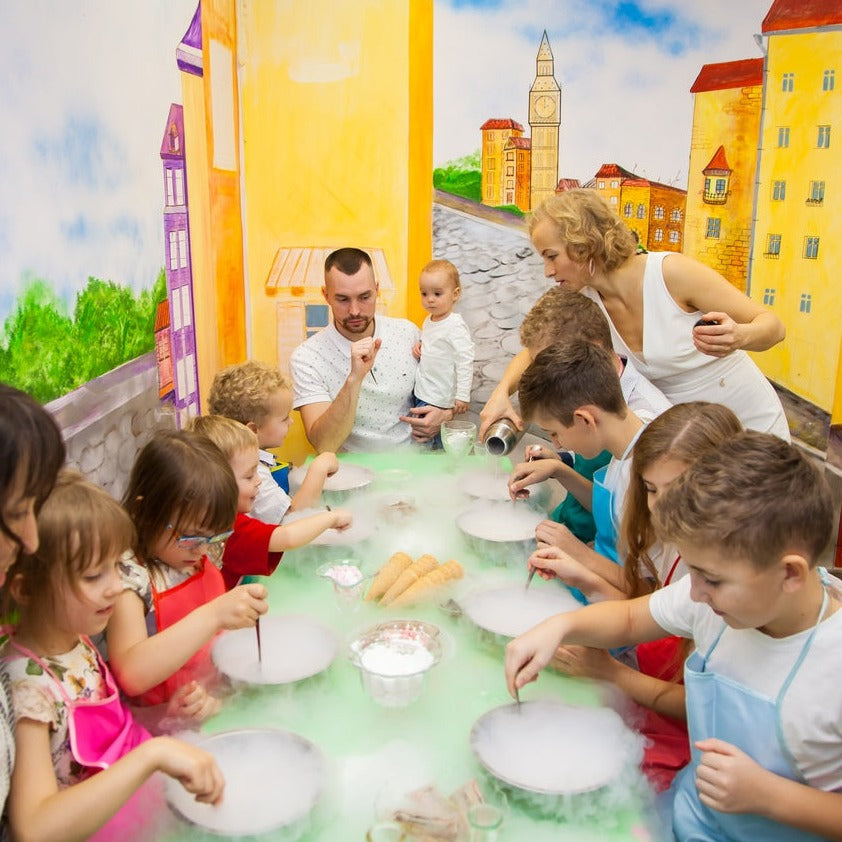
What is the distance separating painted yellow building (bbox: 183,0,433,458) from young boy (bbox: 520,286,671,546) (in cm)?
146

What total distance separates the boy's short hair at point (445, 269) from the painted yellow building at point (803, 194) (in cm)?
142

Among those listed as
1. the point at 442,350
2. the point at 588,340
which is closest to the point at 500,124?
the point at 442,350

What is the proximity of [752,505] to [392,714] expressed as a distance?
24.1 inches

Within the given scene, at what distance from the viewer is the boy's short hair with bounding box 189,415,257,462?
5.54 ft

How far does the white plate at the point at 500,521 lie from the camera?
185 centimetres

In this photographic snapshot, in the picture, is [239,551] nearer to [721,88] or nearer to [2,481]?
[2,481]

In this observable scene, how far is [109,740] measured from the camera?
1.13m

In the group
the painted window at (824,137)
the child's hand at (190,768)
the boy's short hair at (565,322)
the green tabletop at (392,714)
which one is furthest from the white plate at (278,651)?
the painted window at (824,137)

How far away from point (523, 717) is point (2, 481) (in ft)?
2.61

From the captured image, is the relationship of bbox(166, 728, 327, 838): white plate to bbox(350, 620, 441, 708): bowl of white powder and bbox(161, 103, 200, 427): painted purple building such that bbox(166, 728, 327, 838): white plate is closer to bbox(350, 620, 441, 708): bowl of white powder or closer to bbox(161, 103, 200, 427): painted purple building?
bbox(350, 620, 441, 708): bowl of white powder

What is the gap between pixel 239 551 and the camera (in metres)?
1.67

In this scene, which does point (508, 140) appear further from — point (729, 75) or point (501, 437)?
point (501, 437)

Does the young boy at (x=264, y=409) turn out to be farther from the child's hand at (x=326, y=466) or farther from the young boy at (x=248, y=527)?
the young boy at (x=248, y=527)

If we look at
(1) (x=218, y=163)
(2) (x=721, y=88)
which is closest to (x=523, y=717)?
(1) (x=218, y=163)
